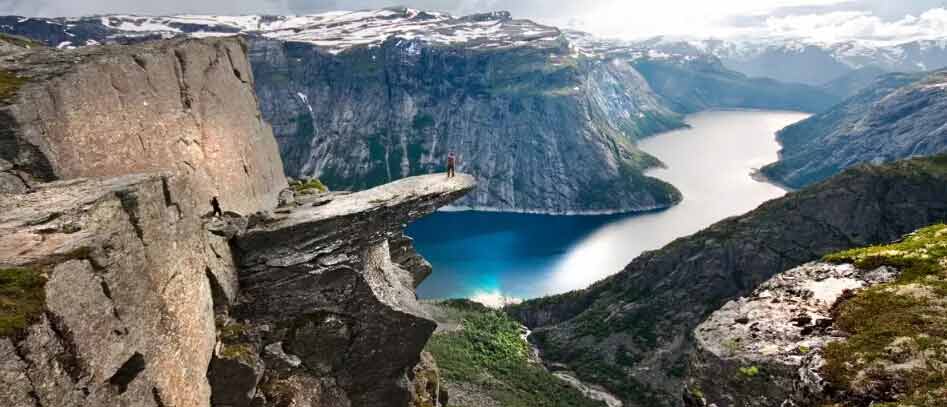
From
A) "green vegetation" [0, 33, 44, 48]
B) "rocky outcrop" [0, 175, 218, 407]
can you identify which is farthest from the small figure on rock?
"green vegetation" [0, 33, 44, 48]

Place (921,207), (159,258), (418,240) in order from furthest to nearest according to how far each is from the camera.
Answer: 1. (418,240)
2. (921,207)
3. (159,258)

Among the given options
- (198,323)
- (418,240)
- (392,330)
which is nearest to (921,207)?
(392,330)

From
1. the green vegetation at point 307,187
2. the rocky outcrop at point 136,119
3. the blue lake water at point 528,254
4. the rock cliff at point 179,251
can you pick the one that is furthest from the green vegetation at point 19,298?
the blue lake water at point 528,254

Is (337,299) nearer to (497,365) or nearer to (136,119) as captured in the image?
(136,119)

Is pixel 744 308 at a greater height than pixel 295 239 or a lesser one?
greater

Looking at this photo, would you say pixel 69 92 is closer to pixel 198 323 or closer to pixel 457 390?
pixel 198 323

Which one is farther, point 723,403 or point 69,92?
point 69,92

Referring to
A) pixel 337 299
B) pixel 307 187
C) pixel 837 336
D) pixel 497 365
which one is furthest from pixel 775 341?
pixel 497 365

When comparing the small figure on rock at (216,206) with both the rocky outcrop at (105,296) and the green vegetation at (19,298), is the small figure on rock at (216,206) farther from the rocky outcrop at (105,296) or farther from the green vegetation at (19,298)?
the green vegetation at (19,298)
